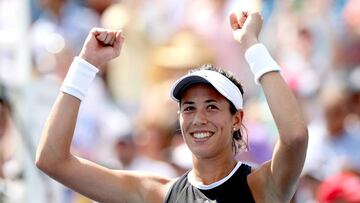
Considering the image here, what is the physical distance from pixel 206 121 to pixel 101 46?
679mm

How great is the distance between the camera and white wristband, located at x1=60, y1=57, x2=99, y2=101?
6004mm

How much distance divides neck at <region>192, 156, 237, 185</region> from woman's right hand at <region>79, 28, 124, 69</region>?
0.68 m

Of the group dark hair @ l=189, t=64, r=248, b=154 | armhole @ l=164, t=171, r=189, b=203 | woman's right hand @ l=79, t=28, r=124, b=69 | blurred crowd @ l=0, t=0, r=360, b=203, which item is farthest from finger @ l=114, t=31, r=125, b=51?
blurred crowd @ l=0, t=0, r=360, b=203

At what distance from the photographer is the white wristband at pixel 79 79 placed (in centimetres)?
600

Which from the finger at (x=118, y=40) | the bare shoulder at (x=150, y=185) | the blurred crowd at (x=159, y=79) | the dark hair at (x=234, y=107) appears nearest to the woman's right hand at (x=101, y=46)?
the finger at (x=118, y=40)

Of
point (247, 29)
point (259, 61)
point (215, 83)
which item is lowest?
point (215, 83)

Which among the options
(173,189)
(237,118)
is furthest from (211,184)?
(237,118)

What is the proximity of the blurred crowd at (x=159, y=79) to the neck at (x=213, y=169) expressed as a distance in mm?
2283

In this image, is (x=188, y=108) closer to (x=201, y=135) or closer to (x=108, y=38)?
(x=201, y=135)

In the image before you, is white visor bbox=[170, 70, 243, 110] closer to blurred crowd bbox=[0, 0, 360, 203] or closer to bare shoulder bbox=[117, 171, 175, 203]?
bare shoulder bbox=[117, 171, 175, 203]

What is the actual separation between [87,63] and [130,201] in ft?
2.18

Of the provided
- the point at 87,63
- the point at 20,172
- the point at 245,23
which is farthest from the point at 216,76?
the point at 20,172

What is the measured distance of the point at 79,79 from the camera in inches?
237

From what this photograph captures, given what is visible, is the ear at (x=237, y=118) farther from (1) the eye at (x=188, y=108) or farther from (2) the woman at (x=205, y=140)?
(1) the eye at (x=188, y=108)
